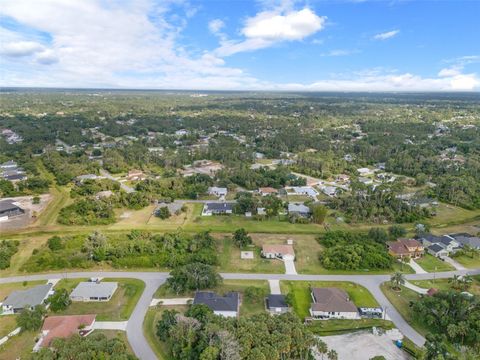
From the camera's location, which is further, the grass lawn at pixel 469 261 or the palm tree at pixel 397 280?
the grass lawn at pixel 469 261

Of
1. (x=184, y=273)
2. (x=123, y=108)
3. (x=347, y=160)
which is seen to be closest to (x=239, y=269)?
(x=184, y=273)

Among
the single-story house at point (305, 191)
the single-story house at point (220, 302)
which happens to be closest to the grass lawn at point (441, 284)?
the single-story house at point (220, 302)

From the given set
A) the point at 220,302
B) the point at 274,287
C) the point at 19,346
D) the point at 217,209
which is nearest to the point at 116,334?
the point at 19,346

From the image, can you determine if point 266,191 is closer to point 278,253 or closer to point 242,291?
point 278,253

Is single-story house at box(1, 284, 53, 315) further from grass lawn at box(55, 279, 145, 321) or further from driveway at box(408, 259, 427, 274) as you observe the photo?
driveway at box(408, 259, 427, 274)

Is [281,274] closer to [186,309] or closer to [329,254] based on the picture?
[329,254]

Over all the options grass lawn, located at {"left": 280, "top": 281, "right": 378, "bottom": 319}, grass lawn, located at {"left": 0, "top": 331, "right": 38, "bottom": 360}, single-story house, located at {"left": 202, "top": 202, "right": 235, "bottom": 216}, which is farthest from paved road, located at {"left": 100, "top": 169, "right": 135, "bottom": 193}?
grass lawn, located at {"left": 280, "top": 281, "right": 378, "bottom": 319}

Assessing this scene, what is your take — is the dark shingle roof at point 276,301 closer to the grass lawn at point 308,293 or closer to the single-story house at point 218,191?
the grass lawn at point 308,293
